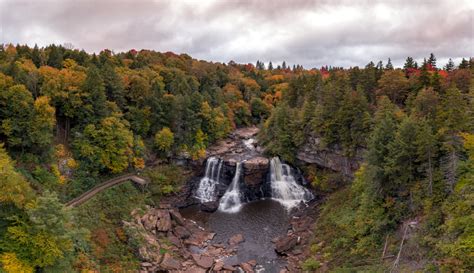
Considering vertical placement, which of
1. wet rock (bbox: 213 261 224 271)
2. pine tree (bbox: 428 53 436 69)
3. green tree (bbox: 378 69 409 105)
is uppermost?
pine tree (bbox: 428 53 436 69)

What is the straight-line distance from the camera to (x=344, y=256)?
33.4 m

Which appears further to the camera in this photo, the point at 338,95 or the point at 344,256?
the point at 338,95

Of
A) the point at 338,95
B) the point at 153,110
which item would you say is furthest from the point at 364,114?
the point at 153,110

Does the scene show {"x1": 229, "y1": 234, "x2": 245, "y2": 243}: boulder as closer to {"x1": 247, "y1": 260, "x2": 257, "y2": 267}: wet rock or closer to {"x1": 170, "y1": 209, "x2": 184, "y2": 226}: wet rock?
{"x1": 247, "y1": 260, "x2": 257, "y2": 267}: wet rock

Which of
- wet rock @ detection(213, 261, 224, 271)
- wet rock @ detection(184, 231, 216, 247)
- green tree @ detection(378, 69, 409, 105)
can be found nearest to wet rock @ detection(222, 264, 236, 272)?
wet rock @ detection(213, 261, 224, 271)

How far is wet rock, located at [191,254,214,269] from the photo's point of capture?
3603 cm

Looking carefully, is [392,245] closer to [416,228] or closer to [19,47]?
[416,228]

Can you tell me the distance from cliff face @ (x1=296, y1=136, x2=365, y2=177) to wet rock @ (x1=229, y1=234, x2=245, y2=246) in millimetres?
20503

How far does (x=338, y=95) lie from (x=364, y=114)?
6795mm

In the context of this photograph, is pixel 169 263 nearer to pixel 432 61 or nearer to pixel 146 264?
pixel 146 264

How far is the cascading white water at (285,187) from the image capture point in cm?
5366

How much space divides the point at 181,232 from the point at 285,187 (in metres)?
20.7

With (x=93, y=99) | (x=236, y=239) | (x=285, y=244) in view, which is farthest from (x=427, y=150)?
(x=93, y=99)

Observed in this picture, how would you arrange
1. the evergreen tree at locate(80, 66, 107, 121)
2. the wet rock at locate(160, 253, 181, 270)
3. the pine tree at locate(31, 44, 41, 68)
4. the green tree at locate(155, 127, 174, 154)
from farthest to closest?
the pine tree at locate(31, 44, 41, 68) < the green tree at locate(155, 127, 174, 154) < the evergreen tree at locate(80, 66, 107, 121) < the wet rock at locate(160, 253, 181, 270)
